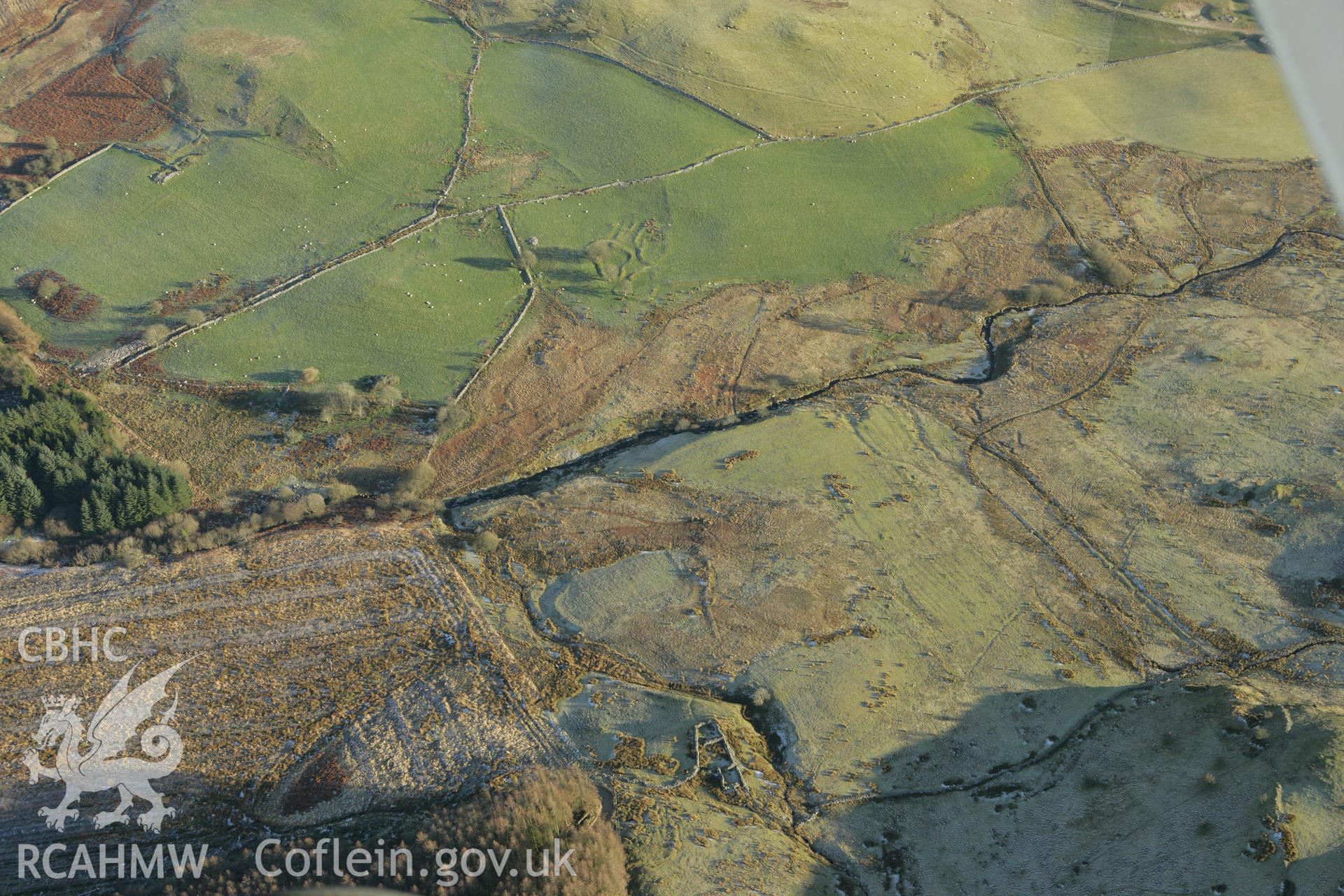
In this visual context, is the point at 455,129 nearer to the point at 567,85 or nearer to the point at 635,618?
the point at 567,85

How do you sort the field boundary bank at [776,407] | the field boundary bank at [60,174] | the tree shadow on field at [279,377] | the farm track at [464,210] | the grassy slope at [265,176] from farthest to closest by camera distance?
→ the field boundary bank at [60,174] < the grassy slope at [265,176] < the farm track at [464,210] < the tree shadow on field at [279,377] < the field boundary bank at [776,407]

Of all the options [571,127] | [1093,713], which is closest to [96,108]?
[571,127]

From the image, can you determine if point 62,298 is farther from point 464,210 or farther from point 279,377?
point 464,210

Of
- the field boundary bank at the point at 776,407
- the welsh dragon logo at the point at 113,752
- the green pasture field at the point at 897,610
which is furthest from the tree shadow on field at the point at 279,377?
the green pasture field at the point at 897,610

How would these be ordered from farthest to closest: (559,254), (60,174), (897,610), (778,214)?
(60,174), (778,214), (559,254), (897,610)

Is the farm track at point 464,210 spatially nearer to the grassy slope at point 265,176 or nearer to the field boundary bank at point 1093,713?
the grassy slope at point 265,176

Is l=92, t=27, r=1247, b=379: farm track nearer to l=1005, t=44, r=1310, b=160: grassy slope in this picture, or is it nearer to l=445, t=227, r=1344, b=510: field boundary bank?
l=1005, t=44, r=1310, b=160: grassy slope

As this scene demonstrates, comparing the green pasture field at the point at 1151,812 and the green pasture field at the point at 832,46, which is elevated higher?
the green pasture field at the point at 832,46
